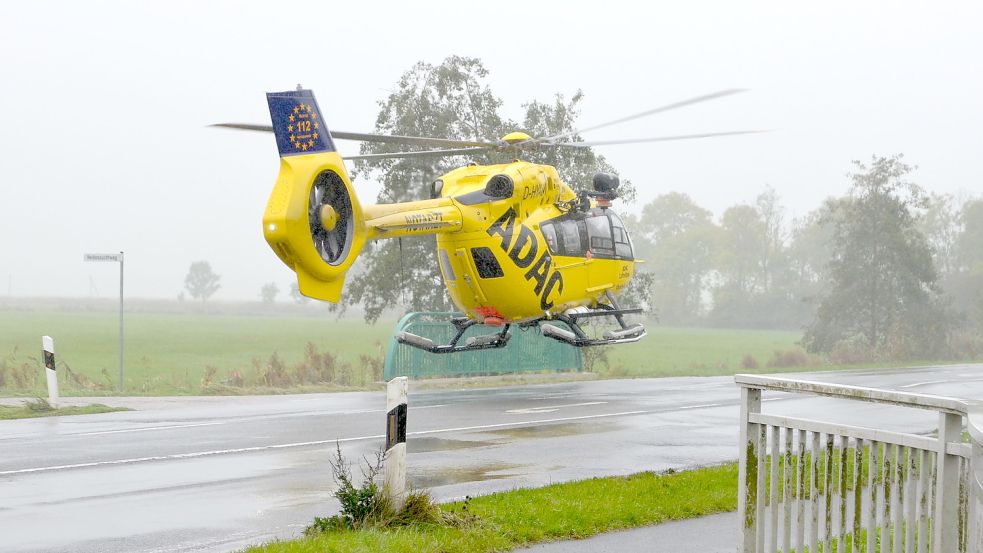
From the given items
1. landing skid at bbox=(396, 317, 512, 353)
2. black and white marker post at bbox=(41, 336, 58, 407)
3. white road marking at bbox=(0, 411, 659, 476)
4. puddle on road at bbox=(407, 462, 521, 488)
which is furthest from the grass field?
puddle on road at bbox=(407, 462, 521, 488)

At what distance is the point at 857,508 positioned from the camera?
17.4 feet

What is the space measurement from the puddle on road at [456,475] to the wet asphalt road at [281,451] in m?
0.02

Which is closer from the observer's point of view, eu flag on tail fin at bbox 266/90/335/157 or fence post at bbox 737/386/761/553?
fence post at bbox 737/386/761/553

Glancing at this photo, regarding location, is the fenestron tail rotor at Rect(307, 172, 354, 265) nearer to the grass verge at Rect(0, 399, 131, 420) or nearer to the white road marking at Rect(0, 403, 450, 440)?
the white road marking at Rect(0, 403, 450, 440)

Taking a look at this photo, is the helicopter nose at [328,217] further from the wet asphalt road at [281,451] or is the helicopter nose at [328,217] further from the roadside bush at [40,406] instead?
the roadside bush at [40,406]

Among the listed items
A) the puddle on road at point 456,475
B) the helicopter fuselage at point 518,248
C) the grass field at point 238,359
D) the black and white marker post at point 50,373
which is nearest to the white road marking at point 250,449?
the puddle on road at point 456,475

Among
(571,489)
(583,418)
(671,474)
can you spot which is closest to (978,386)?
(583,418)

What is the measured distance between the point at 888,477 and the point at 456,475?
6831mm

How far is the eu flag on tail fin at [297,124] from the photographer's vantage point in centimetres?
1322

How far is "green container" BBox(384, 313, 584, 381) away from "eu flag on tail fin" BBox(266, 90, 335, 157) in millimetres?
11109

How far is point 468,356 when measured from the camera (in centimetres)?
2734

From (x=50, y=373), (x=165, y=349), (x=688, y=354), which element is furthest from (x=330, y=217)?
(x=688, y=354)

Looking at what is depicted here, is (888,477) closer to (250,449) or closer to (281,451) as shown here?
(281,451)

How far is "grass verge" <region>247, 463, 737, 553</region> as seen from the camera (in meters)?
7.46
